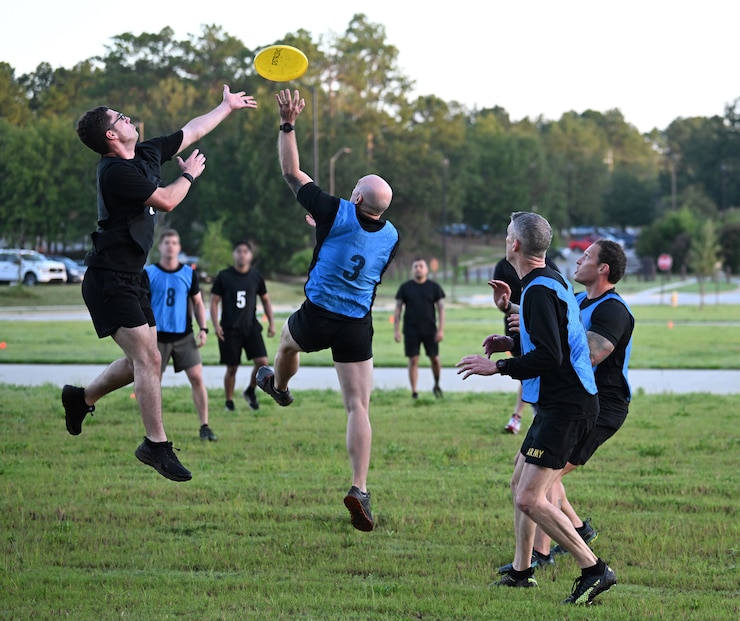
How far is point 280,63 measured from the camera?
7484 mm

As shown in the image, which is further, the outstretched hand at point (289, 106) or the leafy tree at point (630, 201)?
the leafy tree at point (630, 201)

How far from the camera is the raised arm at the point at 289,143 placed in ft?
23.6

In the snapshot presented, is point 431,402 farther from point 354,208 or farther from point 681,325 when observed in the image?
point 681,325

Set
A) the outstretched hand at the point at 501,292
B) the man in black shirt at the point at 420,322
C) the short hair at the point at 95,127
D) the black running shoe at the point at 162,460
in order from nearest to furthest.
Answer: the outstretched hand at the point at 501,292 → the short hair at the point at 95,127 → the black running shoe at the point at 162,460 → the man in black shirt at the point at 420,322

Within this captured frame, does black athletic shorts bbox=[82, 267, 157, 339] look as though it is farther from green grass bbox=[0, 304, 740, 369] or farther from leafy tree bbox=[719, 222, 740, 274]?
leafy tree bbox=[719, 222, 740, 274]

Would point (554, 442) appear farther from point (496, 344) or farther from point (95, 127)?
point (95, 127)

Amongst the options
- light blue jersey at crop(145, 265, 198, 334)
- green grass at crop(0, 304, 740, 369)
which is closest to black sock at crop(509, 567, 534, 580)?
light blue jersey at crop(145, 265, 198, 334)

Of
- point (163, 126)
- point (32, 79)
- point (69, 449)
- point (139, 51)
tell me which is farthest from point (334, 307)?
point (139, 51)

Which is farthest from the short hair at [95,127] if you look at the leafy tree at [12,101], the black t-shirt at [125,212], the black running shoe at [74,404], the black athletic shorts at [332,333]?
the leafy tree at [12,101]

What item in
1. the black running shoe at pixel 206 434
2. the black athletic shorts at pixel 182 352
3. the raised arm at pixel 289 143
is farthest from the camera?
the black athletic shorts at pixel 182 352

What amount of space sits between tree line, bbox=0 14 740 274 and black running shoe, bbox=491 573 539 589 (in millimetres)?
44378

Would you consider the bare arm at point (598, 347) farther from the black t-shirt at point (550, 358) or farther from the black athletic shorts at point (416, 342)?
the black athletic shorts at point (416, 342)

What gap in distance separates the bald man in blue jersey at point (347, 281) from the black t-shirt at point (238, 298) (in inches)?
247

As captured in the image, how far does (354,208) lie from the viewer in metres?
7.07
